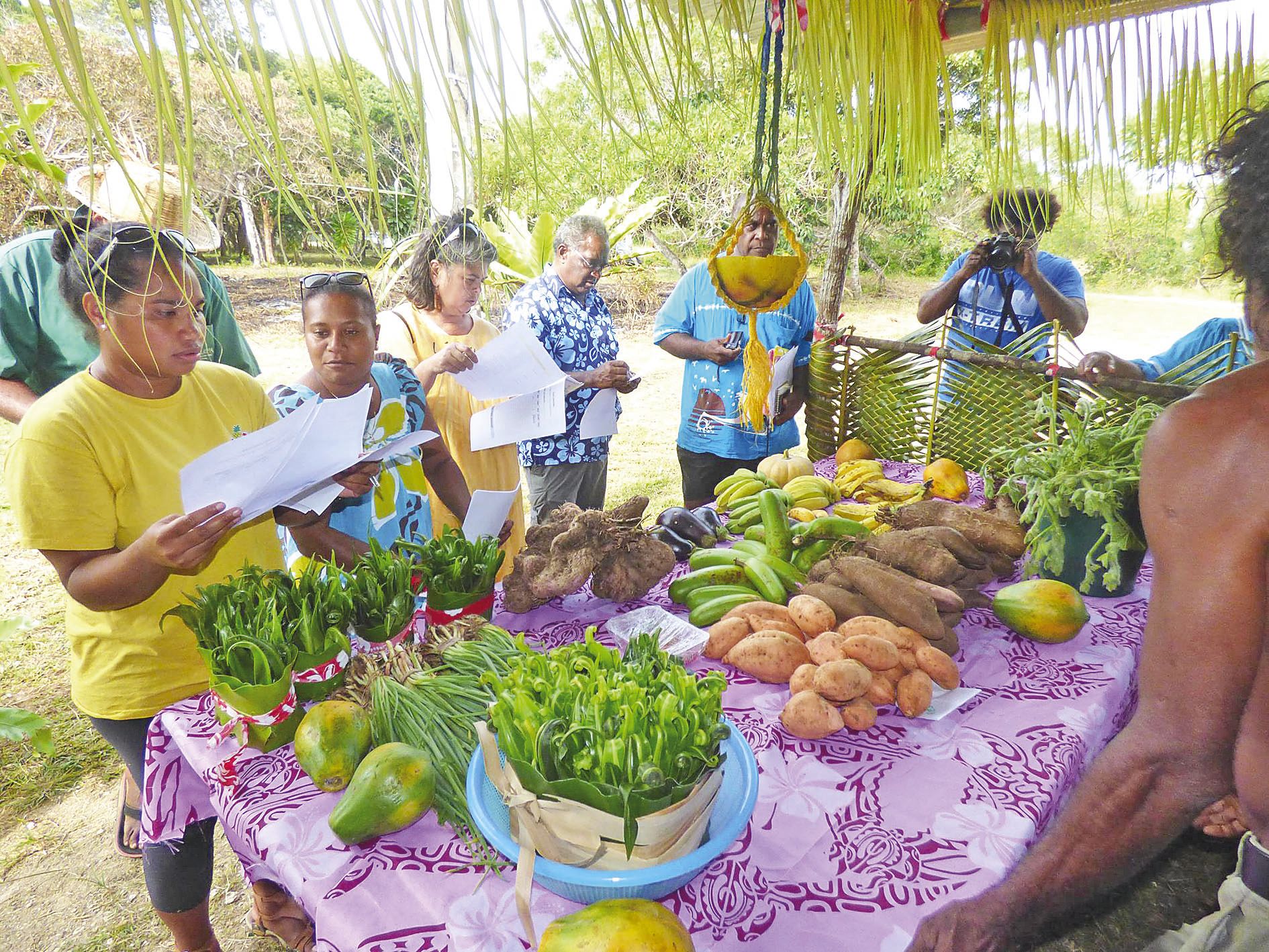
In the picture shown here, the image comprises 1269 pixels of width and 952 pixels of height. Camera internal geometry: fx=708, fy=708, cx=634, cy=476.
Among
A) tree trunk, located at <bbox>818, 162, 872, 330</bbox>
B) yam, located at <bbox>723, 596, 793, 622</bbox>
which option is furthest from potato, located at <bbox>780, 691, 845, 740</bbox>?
tree trunk, located at <bbox>818, 162, 872, 330</bbox>

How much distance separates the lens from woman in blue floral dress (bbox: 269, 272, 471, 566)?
2.49 m

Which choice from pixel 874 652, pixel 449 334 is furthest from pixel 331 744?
pixel 449 334

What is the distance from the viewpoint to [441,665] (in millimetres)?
1750

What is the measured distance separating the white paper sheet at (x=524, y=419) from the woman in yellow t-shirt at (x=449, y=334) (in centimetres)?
35

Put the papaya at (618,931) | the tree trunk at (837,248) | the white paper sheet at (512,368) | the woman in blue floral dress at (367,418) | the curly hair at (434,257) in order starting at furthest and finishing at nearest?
the tree trunk at (837,248), the curly hair at (434,257), the white paper sheet at (512,368), the woman in blue floral dress at (367,418), the papaya at (618,931)

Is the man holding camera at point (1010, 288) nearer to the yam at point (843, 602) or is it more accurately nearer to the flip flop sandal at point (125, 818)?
the yam at point (843, 602)

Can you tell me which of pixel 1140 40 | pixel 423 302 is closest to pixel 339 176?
pixel 1140 40

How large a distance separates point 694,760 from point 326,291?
2100 millimetres

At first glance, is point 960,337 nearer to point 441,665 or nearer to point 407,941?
point 441,665

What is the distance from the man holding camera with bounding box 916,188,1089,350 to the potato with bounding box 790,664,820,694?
299 centimetres

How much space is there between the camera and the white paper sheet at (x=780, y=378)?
147 inches

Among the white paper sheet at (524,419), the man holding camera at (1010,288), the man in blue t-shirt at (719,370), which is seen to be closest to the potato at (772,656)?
the white paper sheet at (524,419)

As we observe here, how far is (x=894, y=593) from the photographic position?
1962 mm

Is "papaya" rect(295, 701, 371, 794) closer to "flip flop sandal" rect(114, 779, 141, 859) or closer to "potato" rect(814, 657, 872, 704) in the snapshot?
A: "potato" rect(814, 657, 872, 704)
